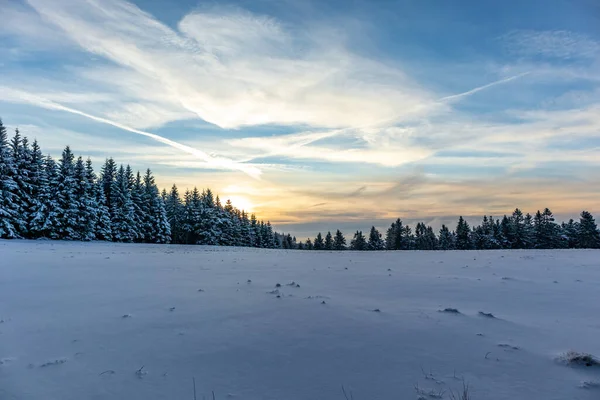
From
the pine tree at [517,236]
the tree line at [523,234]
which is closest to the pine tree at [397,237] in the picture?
the tree line at [523,234]

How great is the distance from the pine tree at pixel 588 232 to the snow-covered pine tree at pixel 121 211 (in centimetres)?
7679

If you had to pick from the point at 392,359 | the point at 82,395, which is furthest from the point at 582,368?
the point at 82,395

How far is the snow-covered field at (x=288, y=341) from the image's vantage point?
374cm

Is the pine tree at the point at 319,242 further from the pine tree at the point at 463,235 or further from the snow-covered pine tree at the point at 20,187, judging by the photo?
the snow-covered pine tree at the point at 20,187

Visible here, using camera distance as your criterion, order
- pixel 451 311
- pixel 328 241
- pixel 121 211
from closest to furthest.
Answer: pixel 451 311, pixel 121 211, pixel 328 241

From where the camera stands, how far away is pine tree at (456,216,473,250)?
7731cm

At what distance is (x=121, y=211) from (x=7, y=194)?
13838 millimetres

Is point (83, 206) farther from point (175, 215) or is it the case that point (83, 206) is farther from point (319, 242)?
point (319, 242)

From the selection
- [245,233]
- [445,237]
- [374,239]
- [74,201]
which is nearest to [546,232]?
[445,237]

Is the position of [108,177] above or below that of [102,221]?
above

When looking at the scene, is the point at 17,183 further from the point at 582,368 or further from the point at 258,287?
the point at 582,368

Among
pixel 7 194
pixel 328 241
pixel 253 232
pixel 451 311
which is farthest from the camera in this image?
pixel 328 241

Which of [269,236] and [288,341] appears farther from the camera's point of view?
[269,236]

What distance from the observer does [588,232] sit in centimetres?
6019
